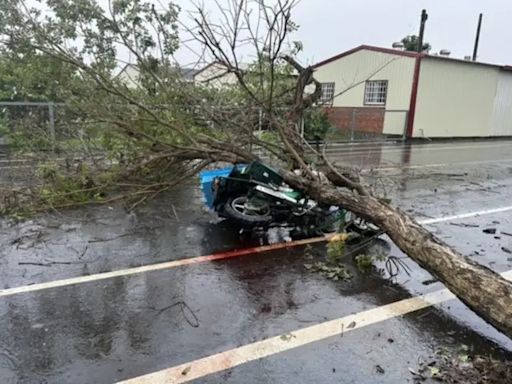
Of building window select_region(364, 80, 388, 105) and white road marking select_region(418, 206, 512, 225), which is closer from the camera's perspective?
white road marking select_region(418, 206, 512, 225)

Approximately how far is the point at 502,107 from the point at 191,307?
26.7 meters

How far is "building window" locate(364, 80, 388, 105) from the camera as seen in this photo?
73.6 feet

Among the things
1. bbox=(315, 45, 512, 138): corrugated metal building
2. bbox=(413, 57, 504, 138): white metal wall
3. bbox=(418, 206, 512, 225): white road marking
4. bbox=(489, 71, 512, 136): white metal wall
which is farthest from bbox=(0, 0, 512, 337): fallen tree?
bbox=(489, 71, 512, 136): white metal wall

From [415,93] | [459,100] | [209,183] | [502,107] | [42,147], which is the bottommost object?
[209,183]

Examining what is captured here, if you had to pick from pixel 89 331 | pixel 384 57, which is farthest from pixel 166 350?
pixel 384 57

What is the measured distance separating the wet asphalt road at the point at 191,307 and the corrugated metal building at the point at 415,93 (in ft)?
50.7

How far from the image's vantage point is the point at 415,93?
20.9m

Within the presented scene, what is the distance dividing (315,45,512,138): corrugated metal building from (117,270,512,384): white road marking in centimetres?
1651

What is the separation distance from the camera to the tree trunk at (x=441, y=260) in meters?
3.21

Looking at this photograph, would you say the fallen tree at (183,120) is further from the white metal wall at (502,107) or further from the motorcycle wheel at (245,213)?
the white metal wall at (502,107)

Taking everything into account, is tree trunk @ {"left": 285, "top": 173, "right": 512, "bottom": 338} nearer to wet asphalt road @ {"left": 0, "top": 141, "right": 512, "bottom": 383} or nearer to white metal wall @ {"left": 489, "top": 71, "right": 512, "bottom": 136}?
wet asphalt road @ {"left": 0, "top": 141, "right": 512, "bottom": 383}

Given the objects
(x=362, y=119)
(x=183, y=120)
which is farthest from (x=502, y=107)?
(x=183, y=120)

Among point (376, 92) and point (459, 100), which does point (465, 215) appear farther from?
point (459, 100)

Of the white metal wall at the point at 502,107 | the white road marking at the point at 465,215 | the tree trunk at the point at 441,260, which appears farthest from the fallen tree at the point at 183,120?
the white metal wall at the point at 502,107
